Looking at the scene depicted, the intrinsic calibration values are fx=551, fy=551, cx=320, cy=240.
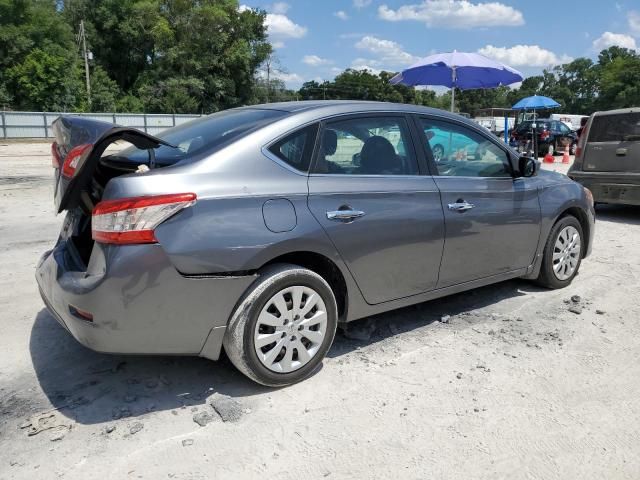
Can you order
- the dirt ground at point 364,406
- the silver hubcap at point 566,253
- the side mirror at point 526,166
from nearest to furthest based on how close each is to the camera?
the dirt ground at point 364,406, the side mirror at point 526,166, the silver hubcap at point 566,253

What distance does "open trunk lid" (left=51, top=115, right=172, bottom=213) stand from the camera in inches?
114

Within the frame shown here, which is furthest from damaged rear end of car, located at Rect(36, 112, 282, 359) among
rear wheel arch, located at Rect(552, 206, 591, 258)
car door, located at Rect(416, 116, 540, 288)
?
rear wheel arch, located at Rect(552, 206, 591, 258)

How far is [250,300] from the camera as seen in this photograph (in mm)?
3020

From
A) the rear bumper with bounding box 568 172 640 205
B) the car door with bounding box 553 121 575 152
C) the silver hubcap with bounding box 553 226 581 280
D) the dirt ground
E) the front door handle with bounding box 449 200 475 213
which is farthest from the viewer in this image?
the car door with bounding box 553 121 575 152

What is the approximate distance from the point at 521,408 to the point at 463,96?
121905mm

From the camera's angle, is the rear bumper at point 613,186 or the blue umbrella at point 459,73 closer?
the rear bumper at point 613,186

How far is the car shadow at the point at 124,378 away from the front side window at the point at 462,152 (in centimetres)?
130

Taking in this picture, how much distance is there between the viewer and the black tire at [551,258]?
4910 millimetres

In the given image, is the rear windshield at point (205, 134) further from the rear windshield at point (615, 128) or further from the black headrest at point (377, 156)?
the rear windshield at point (615, 128)

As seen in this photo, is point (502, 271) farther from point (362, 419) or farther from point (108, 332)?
point (108, 332)

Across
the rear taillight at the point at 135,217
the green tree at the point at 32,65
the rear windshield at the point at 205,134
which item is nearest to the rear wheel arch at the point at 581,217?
the rear windshield at the point at 205,134

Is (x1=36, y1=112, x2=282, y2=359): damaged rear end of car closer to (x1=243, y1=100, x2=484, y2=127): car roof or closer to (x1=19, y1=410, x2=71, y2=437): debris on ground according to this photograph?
(x1=19, y1=410, x2=71, y2=437): debris on ground

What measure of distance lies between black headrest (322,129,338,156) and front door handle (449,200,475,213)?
1009 mm

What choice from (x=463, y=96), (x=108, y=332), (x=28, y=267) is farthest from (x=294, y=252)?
(x=463, y=96)
